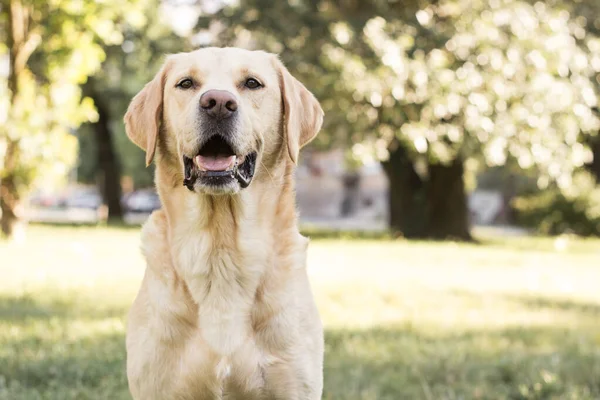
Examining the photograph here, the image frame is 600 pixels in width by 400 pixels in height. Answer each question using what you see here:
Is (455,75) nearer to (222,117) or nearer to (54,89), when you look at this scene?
(54,89)

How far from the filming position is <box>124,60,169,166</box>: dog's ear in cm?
347

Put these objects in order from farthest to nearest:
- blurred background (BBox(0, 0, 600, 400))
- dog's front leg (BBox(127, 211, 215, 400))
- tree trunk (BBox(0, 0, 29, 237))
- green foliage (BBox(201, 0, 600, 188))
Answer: green foliage (BBox(201, 0, 600, 188)), tree trunk (BBox(0, 0, 29, 237)), blurred background (BBox(0, 0, 600, 400)), dog's front leg (BBox(127, 211, 215, 400))

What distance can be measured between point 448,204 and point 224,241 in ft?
A: 53.1

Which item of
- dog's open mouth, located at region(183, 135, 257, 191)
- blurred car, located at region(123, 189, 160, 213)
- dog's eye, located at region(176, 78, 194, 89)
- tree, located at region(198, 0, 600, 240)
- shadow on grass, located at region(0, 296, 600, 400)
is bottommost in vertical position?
blurred car, located at region(123, 189, 160, 213)

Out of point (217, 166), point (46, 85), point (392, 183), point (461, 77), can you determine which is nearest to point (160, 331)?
point (217, 166)

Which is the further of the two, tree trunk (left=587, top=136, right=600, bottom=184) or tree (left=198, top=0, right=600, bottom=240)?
tree trunk (left=587, top=136, right=600, bottom=184)

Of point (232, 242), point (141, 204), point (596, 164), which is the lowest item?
point (141, 204)

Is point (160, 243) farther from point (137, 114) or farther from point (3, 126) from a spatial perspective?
point (3, 126)

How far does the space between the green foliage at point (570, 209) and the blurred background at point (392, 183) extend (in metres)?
0.07

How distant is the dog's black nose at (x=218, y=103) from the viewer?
3.22 metres

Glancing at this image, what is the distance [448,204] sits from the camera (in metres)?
19.2

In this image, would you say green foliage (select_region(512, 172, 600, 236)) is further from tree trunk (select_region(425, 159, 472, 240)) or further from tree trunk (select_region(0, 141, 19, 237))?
tree trunk (select_region(0, 141, 19, 237))

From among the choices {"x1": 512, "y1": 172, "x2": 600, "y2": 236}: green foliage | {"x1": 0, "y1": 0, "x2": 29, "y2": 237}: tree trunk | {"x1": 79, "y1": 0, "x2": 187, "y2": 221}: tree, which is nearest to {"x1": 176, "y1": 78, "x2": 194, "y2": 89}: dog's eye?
{"x1": 0, "y1": 0, "x2": 29, "y2": 237}: tree trunk

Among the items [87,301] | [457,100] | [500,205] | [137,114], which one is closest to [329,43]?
[457,100]
